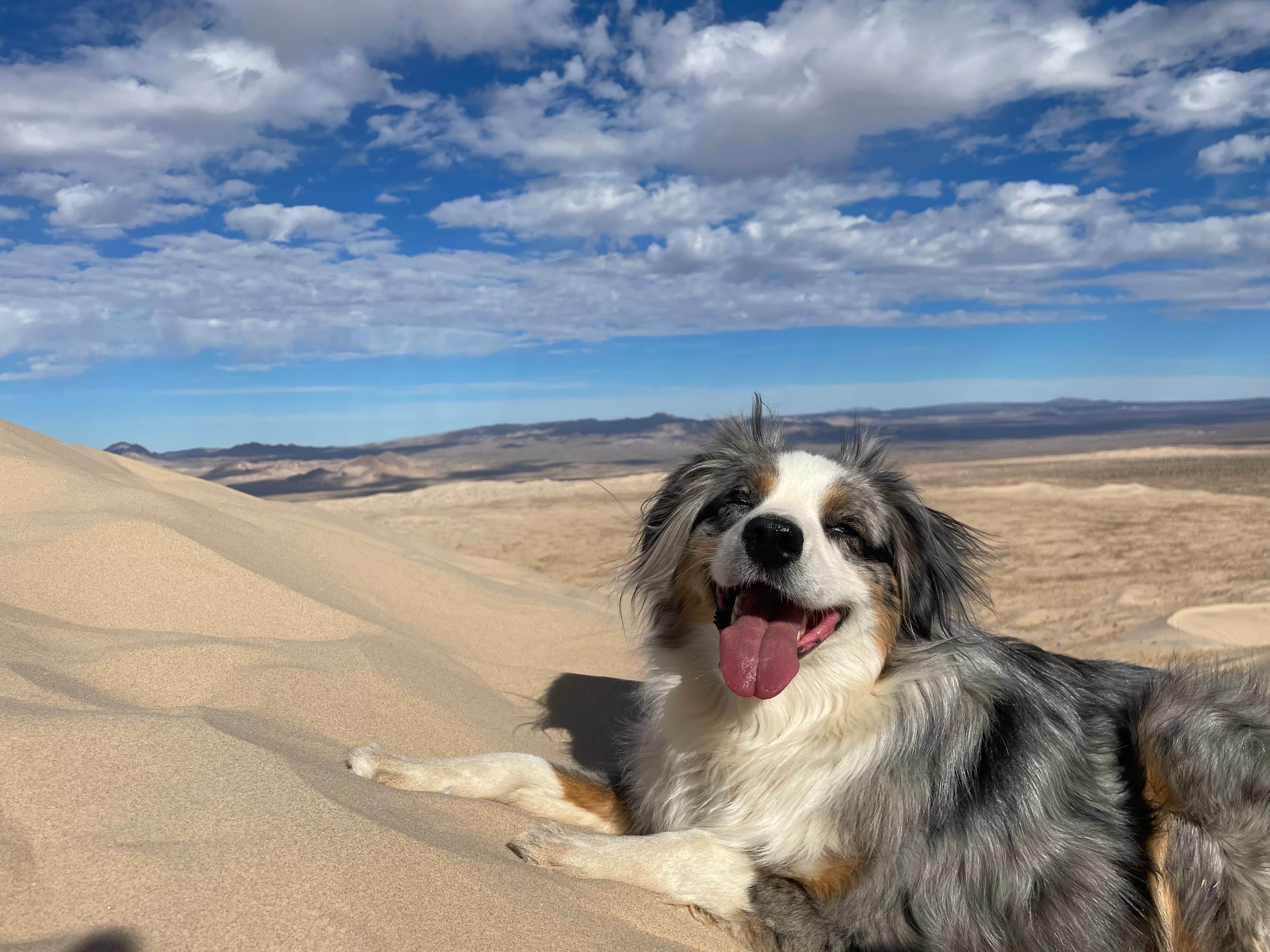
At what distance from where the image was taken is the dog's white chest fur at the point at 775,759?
9.91ft

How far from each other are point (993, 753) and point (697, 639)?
1.11 metres

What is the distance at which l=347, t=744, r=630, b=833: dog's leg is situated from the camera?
3428 millimetres

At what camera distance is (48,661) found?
350 cm

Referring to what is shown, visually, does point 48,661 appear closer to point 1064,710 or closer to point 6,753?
point 6,753

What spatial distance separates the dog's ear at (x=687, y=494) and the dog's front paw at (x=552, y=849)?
105 cm

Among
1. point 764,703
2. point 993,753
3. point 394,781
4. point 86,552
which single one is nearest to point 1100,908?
point 993,753

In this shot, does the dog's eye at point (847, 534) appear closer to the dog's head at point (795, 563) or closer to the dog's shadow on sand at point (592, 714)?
the dog's head at point (795, 563)

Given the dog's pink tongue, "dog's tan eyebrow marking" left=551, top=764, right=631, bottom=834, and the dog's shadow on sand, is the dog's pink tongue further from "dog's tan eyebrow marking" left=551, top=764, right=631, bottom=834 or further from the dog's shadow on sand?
the dog's shadow on sand

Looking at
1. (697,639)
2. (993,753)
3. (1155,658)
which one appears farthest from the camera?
(1155,658)

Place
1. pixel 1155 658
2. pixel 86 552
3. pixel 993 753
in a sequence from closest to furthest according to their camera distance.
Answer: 1. pixel 993 753
2. pixel 86 552
3. pixel 1155 658

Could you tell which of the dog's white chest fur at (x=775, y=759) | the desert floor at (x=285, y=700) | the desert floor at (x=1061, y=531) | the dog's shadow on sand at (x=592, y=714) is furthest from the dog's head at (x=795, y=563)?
the desert floor at (x=1061, y=531)

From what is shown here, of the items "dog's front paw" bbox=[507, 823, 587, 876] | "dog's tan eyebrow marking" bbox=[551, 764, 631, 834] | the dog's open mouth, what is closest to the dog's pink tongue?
the dog's open mouth

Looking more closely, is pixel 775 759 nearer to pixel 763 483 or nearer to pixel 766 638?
pixel 766 638

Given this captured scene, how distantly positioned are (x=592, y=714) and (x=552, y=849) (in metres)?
2.45
